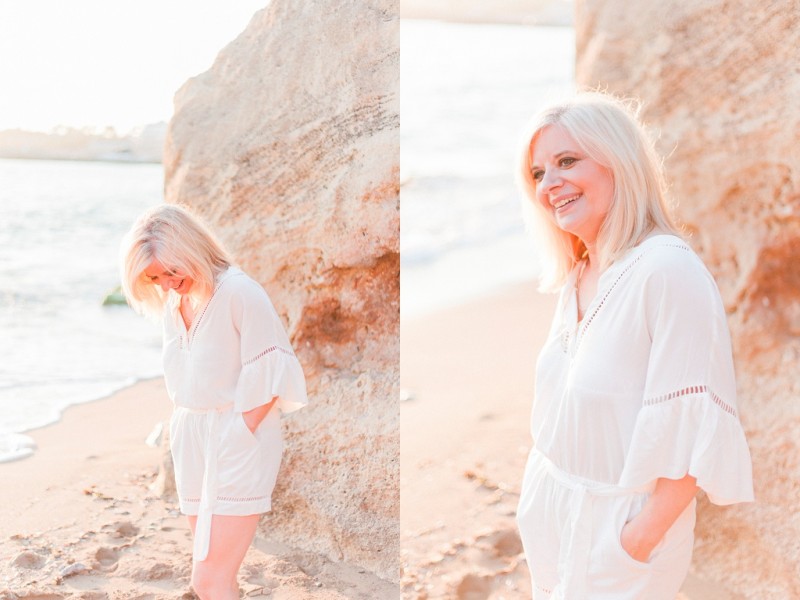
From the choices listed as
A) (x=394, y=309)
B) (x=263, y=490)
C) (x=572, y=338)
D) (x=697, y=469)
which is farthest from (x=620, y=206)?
(x=394, y=309)

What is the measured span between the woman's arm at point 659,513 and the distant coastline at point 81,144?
44.4 feet

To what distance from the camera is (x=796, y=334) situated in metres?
2.92

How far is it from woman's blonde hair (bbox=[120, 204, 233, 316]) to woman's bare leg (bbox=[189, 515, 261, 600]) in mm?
711

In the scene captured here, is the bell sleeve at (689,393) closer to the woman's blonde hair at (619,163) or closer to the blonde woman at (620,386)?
the blonde woman at (620,386)

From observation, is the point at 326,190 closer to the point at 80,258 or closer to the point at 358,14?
the point at 358,14

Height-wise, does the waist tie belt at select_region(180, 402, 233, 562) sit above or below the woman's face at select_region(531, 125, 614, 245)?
below

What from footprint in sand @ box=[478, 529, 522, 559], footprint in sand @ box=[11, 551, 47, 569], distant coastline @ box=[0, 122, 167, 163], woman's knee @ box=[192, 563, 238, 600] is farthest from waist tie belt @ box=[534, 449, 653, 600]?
distant coastline @ box=[0, 122, 167, 163]

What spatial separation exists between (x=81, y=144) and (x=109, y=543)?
43.9 ft

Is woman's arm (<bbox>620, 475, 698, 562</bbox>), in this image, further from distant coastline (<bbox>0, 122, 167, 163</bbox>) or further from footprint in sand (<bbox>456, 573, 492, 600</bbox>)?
distant coastline (<bbox>0, 122, 167, 163</bbox>)

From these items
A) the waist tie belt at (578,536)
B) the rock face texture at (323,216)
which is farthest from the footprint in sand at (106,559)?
the waist tie belt at (578,536)

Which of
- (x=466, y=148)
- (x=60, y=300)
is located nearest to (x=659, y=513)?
(x=60, y=300)

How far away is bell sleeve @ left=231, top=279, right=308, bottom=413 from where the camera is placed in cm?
255

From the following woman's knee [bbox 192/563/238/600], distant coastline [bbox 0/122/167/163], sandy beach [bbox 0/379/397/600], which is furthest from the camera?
distant coastline [bbox 0/122/167/163]

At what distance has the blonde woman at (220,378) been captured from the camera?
8.36 feet
